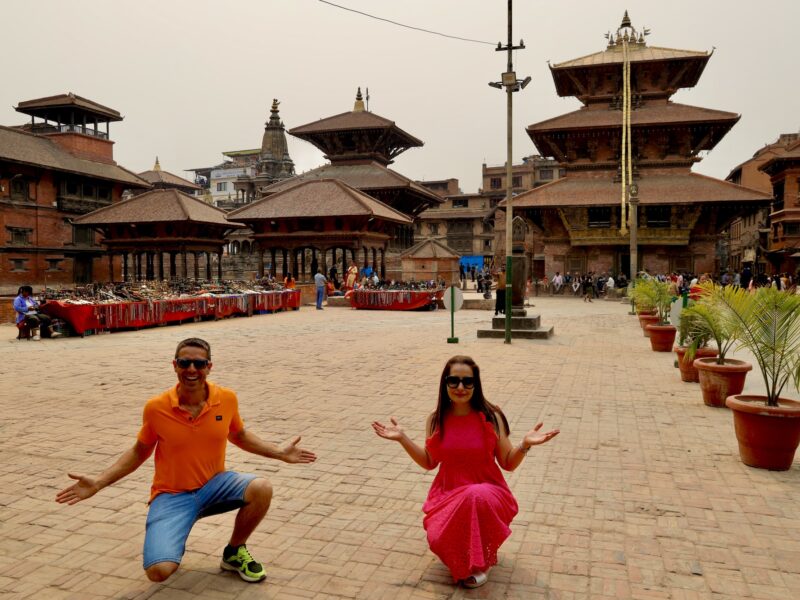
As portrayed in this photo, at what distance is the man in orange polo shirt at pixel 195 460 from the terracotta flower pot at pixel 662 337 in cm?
1142

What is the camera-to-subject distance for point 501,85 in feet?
50.6

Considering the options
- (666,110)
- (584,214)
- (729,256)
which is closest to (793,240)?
(666,110)

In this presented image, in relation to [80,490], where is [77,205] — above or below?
above

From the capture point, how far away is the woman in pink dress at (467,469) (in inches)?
143

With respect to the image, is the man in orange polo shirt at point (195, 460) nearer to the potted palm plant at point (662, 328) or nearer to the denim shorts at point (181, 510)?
the denim shorts at point (181, 510)

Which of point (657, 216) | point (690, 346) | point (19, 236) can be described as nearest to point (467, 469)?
point (690, 346)

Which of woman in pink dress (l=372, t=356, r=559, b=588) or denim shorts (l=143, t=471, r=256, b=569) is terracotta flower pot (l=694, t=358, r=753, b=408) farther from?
denim shorts (l=143, t=471, r=256, b=569)

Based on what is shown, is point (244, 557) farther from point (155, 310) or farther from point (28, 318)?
point (155, 310)

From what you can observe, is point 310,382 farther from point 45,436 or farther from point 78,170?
point 78,170

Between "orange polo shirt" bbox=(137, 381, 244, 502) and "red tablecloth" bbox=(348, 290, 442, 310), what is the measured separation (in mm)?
22371

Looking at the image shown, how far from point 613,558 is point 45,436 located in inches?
238

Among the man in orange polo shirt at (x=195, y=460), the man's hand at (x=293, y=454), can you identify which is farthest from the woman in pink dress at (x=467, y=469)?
the man in orange polo shirt at (x=195, y=460)

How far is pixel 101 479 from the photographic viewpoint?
11.8ft

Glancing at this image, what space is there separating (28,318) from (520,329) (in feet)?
41.2
